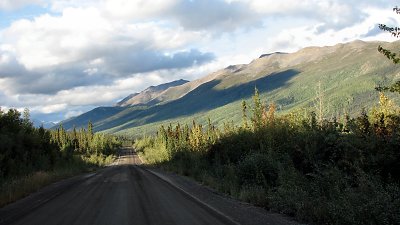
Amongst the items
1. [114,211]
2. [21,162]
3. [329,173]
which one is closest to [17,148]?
[21,162]

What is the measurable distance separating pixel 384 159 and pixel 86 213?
998cm

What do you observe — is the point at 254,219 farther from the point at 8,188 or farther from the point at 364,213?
the point at 8,188

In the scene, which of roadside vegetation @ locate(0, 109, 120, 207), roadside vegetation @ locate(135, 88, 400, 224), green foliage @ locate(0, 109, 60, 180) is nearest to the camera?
roadside vegetation @ locate(135, 88, 400, 224)

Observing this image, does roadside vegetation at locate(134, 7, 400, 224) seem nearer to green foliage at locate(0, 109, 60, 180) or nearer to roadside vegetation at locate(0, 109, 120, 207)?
roadside vegetation at locate(0, 109, 120, 207)

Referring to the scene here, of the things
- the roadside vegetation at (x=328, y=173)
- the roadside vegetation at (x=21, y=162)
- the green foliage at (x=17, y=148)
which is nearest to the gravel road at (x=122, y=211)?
the roadside vegetation at (x=328, y=173)

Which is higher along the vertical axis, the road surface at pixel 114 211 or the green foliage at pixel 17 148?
the green foliage at pixel 17 148

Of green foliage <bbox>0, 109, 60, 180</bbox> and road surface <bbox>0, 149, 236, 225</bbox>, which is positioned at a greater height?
green foliage <bbox>0, 109, 60, 180</bbox>

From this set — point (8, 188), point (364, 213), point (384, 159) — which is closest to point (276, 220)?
point (364, 213)

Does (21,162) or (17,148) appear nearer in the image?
(21,162)

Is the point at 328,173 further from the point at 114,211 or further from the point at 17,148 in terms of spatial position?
the point at 17,148

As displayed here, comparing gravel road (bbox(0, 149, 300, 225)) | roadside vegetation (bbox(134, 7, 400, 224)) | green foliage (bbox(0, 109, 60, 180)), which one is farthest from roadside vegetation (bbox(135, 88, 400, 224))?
green foliage (bbox(0, 109, 60, 180))

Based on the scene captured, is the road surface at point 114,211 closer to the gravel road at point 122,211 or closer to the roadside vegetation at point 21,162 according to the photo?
the gravel road at point 122,211

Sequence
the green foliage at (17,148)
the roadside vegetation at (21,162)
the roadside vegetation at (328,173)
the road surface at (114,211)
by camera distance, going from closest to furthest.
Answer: the roadside vegetation at (328,173) → the road surface at (114,211) → the roadside vegetation at (21,162) → the green foliage at (17,148)

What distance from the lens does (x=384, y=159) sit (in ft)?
45.6
